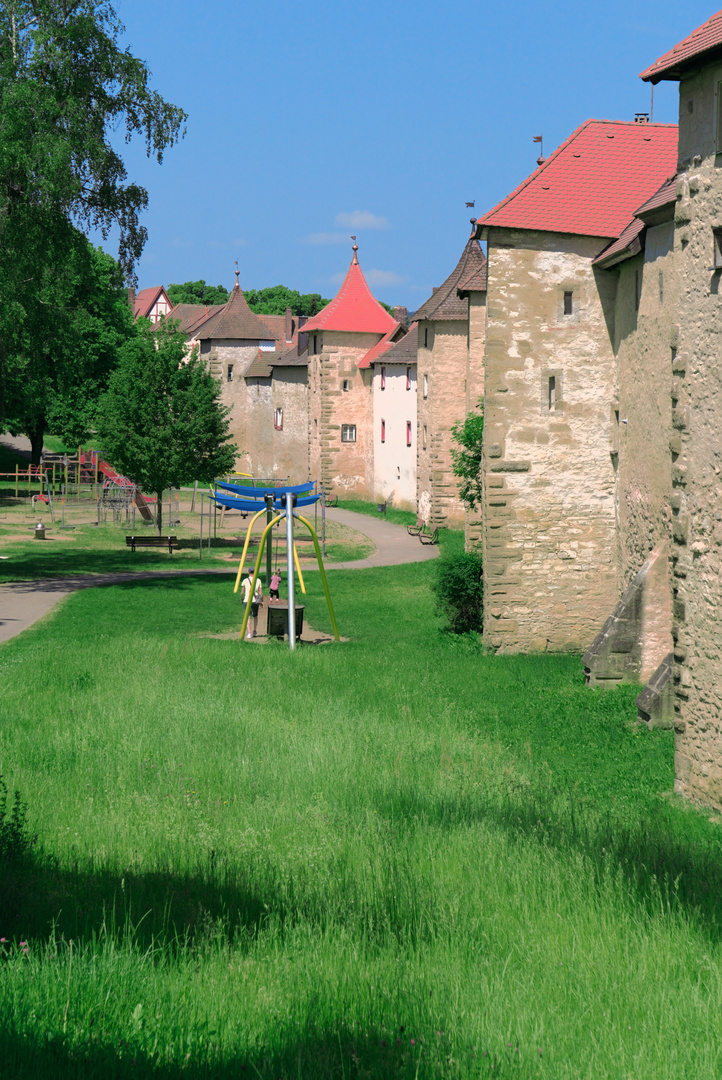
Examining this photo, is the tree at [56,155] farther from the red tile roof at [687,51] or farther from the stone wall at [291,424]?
the stone wall at [291,424]

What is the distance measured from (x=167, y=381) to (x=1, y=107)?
1478 centimetres

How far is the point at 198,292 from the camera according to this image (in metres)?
121

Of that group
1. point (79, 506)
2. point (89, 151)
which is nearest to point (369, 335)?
point (79, 506)

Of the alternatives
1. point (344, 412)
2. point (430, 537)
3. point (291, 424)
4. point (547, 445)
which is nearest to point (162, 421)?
point (430, 537)

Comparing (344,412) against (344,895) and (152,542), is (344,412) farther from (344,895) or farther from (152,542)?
(344,895)

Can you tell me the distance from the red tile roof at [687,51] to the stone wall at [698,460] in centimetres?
23

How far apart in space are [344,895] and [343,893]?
1.6 inches

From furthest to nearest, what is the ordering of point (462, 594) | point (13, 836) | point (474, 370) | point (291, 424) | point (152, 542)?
point (291, 424) → point (152, 542) → point (474, 370) → point (462, 594) → point (13, 836)

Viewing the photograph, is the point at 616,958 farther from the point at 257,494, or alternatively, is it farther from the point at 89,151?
the point at 257,494

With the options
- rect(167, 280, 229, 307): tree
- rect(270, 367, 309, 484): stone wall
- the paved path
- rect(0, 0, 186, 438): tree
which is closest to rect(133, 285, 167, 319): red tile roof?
rect(167, 280, 229, 307): tree

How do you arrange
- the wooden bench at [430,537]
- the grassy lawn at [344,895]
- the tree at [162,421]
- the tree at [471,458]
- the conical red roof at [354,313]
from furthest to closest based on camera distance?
the conical red roof at [354,313], the wooden bench at [430,537], the tree at [162,421], the tree at [471,458], the grassy lawn at [344,895]

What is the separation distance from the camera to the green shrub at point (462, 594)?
2252 centimetres

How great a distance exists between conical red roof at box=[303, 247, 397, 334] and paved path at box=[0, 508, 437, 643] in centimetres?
1274

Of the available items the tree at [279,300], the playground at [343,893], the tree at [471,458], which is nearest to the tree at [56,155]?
the tree at [471,458]
